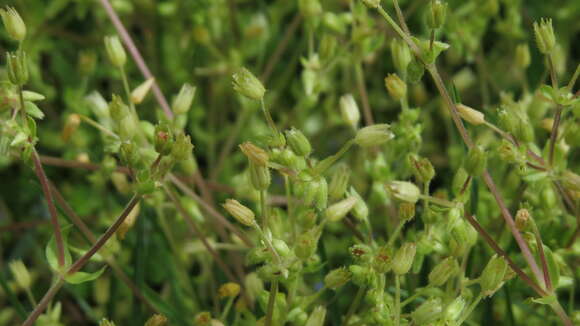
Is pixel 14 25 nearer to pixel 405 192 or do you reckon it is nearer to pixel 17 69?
pixel 17 69

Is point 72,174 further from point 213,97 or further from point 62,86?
point 213,97

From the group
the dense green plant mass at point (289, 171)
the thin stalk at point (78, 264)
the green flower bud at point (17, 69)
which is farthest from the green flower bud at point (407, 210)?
the green flower bud at point (17, 69)

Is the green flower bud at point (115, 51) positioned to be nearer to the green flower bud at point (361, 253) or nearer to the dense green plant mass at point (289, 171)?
the dense green plant mass at point (289, 171)

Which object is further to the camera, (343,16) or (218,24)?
(218,24)

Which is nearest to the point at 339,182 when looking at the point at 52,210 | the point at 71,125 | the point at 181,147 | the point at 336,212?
the point at 336,212

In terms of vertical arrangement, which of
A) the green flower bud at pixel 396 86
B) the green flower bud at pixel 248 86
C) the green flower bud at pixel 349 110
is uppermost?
the green flower bud at pixel 248 86

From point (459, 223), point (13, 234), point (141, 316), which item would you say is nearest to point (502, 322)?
point (459, 223)

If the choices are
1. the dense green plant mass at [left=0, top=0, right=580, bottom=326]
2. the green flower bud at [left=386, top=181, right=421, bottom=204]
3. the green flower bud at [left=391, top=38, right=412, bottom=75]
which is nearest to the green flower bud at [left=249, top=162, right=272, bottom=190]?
the dense green plant mass at [left=0, top=0, right=580, bottom=326]
